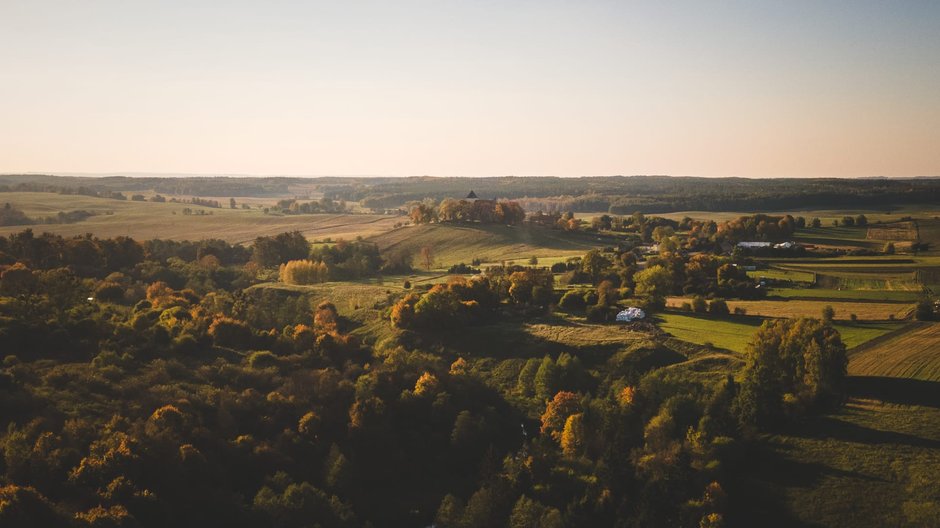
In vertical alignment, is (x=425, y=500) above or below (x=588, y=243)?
below

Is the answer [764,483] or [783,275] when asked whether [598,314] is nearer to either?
[783,275]

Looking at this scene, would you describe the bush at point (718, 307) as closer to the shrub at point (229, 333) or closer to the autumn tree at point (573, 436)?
the autumn tree at point (573, 436)

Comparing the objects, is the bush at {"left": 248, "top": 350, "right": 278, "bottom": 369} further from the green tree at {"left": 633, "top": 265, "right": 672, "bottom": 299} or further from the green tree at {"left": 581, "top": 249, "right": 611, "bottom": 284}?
the green tree at {"left": 581, "top": 249, "right": 611, "bottom": 284}

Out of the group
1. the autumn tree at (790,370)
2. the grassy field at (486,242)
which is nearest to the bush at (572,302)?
the autumn tree at (790,370)

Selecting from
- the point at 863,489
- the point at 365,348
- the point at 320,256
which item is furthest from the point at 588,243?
the point at 863,489

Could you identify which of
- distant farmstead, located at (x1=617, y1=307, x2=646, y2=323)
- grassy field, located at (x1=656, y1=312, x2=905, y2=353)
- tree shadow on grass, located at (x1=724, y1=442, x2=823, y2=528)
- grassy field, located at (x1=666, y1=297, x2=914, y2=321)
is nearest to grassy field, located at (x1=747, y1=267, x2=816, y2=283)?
grassy field, located at (x1=666, y1=297, x2=914, y2=321)

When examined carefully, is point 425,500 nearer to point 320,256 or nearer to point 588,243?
point 320,256
